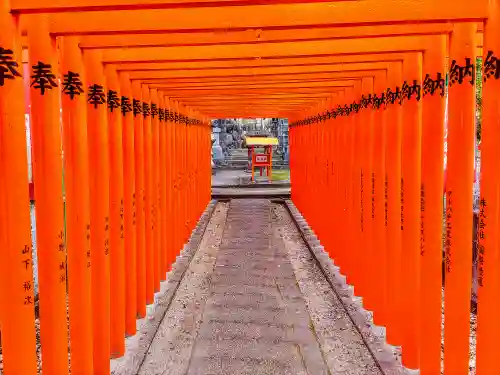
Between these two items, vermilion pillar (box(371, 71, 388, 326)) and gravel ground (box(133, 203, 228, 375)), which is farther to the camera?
vermilion pillar (box(371, 71, 388, 326))

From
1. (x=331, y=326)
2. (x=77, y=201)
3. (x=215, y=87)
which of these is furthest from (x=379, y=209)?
(x=77, y=201)

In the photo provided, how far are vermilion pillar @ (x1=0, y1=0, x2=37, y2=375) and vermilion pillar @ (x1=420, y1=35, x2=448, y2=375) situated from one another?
118 inches

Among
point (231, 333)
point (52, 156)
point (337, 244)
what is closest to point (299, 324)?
point (231, 333)

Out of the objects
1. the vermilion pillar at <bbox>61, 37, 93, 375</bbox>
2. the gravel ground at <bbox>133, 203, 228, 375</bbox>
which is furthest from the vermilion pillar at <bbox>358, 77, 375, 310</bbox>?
the vermilion pillar at <bbox>61, 37, 93, 375</bbox>

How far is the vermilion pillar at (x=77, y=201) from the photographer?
3.93m

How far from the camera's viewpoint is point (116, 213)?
515 cm

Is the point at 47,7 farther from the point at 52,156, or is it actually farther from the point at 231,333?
the point at 231,333

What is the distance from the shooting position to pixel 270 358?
5414mm

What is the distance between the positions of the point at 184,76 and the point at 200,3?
9.30ft

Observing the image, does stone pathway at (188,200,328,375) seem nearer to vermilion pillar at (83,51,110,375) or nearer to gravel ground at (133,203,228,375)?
gravel ground at (133,203,228,375)

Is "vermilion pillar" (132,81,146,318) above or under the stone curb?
above

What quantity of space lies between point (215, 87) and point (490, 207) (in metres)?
4.79

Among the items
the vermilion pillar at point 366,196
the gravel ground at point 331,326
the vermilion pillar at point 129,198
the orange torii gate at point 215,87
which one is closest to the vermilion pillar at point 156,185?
the orange torii gate at point 215,87

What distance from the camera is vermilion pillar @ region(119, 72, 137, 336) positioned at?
547 centimetres
